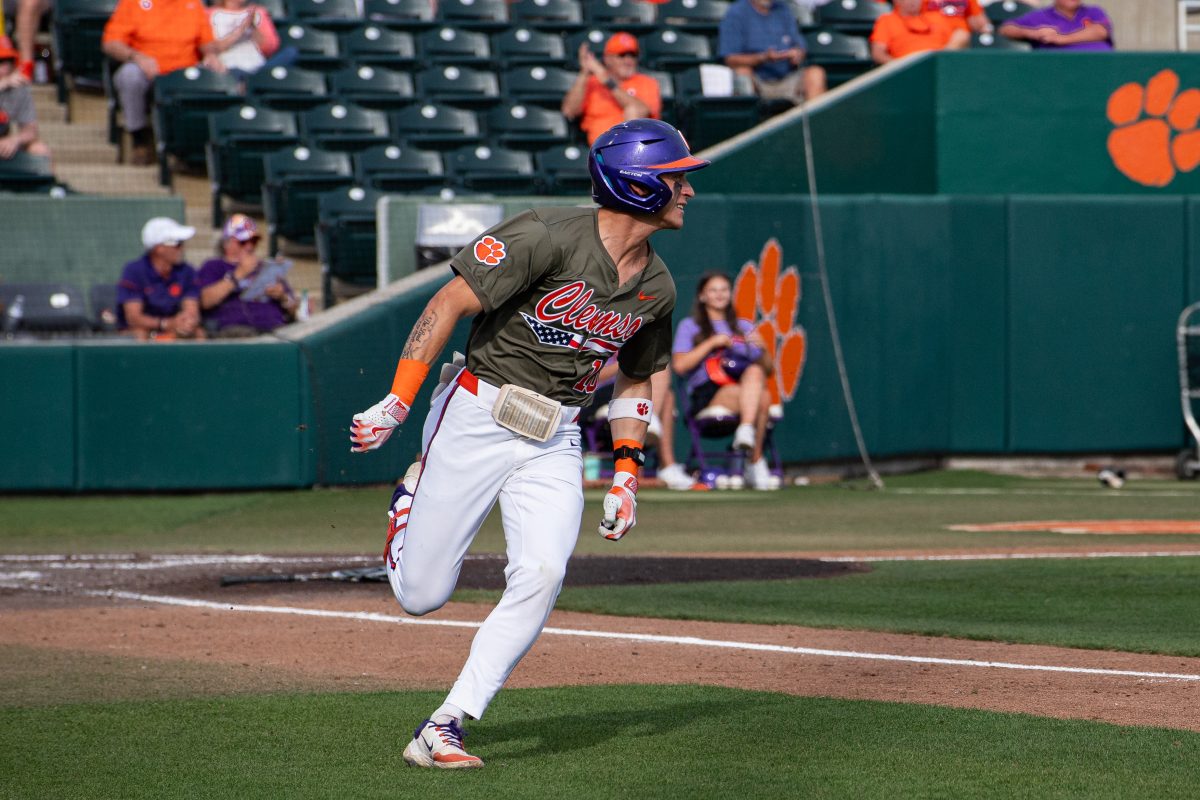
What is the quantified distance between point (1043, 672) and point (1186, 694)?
0.58 metres

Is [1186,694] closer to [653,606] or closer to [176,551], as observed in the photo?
[653,606]

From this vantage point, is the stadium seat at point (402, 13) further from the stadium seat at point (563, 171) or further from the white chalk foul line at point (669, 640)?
the white chalk foul line at point (669, 640)

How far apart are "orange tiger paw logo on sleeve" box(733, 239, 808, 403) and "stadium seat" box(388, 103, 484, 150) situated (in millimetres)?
2912

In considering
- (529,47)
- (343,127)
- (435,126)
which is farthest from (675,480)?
(529,47)

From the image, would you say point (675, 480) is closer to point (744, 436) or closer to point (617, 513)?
point (744, 436)

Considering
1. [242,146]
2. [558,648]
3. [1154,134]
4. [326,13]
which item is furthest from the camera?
[326,13]

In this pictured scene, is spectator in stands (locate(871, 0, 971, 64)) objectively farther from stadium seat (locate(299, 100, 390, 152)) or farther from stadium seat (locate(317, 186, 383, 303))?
stadium seat (locate(317, 186, 383, 303))

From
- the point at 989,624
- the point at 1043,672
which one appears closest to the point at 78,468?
the point at 989,624

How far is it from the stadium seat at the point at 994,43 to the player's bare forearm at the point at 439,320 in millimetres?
13769

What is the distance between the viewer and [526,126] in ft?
51.5

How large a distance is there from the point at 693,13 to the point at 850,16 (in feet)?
5.62

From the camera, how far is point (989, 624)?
7.13 m

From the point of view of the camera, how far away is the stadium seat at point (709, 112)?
1549cm

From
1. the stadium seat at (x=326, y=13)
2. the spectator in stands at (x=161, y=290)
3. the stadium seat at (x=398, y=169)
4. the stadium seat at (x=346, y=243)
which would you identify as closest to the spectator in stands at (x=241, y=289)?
the spectator in stands at (x=161, y=290)
